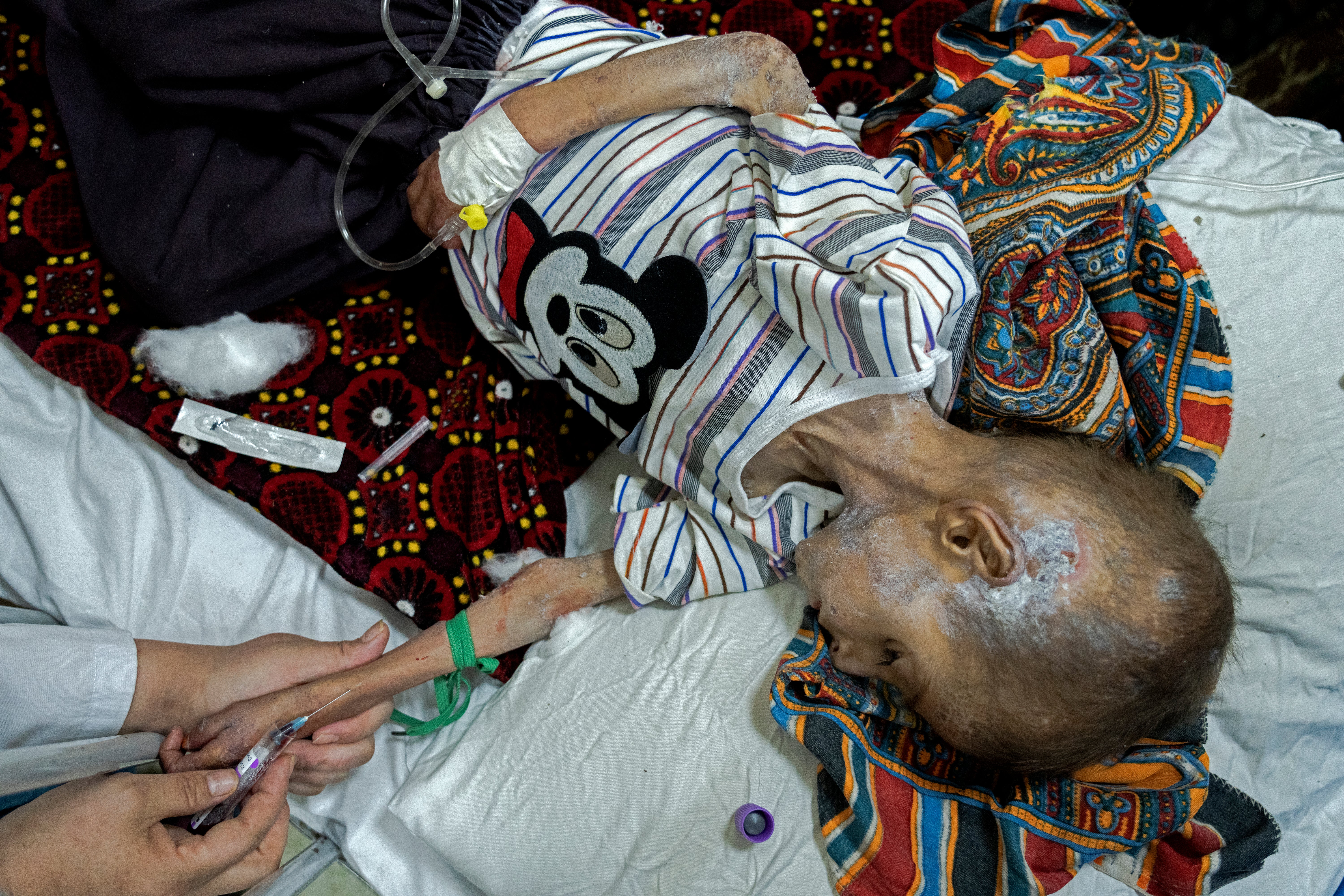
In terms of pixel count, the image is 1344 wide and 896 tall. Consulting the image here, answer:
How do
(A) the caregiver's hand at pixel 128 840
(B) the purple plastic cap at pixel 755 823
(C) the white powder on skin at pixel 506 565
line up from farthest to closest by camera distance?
1. (C) the white powder on skin at pixel 506 565
2. (B) the purple plastic cap at pixel 755 823
3. (A) the caregiver's hand at pixel 128 840

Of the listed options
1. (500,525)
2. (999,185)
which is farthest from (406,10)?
(999,185)

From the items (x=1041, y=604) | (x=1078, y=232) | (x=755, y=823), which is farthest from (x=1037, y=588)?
(x=1078, y=232)

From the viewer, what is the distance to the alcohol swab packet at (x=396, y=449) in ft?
4.61

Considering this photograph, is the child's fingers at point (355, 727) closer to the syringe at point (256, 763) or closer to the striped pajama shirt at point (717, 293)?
the syringe at point (256, 763)

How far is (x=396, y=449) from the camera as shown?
4.66 feet

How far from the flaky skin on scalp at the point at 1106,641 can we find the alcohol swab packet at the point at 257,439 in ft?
3.17

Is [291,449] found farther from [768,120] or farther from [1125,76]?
[1125,76]

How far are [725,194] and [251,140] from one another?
78 centimetres

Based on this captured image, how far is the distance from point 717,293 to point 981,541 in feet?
1.46

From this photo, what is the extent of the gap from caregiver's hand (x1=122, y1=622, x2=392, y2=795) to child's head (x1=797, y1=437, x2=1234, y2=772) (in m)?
0.66

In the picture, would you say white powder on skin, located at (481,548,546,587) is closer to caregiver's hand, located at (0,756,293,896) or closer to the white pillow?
the white pillow

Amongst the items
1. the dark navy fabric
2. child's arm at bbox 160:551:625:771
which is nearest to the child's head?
child's arm at bbox 160:551:625:771

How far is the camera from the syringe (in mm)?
1045

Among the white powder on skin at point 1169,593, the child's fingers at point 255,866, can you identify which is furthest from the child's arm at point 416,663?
the white powder on skin at point 1169,593
